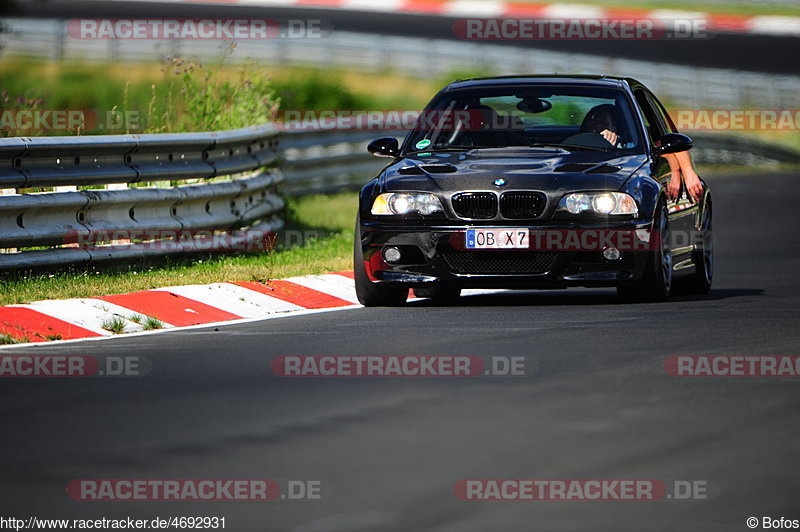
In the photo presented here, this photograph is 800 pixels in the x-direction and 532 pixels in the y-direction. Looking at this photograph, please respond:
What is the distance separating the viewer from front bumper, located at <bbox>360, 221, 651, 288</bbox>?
34.8ft

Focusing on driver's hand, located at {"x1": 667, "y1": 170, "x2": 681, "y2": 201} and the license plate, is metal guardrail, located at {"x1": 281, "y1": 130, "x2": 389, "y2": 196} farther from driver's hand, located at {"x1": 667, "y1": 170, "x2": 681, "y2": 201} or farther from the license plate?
the license plate

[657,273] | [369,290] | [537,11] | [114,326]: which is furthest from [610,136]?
[537,11]

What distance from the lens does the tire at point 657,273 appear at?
1079cm

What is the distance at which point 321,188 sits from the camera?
22.5m

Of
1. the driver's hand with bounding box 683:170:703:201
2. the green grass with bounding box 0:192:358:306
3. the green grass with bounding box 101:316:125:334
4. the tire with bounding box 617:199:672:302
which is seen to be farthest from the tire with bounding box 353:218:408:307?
the driver's hand with bounding box 683:170:703:201

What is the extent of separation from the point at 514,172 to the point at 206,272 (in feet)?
8.76

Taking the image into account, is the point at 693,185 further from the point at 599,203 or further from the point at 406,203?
the point at 406,203

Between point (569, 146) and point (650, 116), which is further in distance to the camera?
point (650, 116)

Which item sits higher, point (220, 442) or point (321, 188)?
point (220, 442)

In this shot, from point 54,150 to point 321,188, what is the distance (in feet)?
35.6

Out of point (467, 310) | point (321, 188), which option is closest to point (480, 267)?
point (467, 310)

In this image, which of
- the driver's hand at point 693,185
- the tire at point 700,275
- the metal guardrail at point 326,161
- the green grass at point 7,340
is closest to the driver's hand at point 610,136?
the driver's hand at point 693,185

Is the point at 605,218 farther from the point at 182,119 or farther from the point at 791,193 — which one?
the point at 791,193

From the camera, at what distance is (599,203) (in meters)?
10.6
